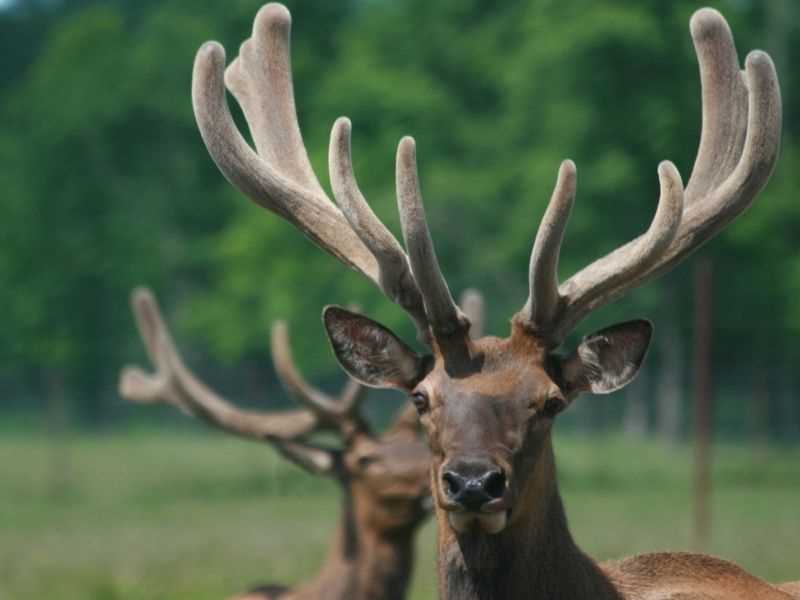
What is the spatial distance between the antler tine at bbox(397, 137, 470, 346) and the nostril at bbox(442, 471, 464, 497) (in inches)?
22.9

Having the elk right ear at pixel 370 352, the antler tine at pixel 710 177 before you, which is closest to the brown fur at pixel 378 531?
the antler tine at pixel 710 177

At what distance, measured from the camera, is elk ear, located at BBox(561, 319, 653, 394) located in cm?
543

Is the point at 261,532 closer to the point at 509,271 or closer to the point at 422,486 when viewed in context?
the point at 422,486

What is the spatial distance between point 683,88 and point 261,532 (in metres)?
24.2

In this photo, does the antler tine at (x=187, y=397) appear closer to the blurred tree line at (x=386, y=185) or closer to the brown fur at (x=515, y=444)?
the brown fur at (x=515, y=444)

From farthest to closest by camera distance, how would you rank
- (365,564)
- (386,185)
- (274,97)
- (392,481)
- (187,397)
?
1. (386,185)
2. (187,397)
3. (392,481)
4. (365,564)
5. (274,97)

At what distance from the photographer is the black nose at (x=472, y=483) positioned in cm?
489

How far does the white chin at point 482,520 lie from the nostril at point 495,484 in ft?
0.24

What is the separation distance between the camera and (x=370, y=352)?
5578 millimetres

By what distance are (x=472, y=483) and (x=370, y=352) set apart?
793mm

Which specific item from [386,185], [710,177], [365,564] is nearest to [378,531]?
[365,564]

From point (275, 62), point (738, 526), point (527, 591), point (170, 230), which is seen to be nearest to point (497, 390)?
point (527, 591)

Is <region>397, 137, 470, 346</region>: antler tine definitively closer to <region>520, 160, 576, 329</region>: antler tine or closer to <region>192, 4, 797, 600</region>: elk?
<region>192, 4, 797, 600</region>: elk

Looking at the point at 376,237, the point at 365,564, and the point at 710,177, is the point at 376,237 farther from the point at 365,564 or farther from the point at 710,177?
the point at 365,564
